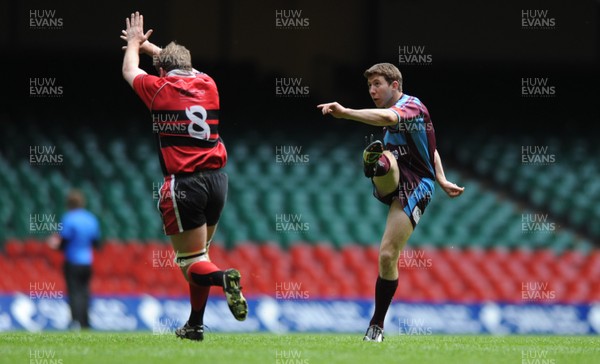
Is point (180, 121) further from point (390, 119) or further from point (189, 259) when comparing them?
point (390, 119)

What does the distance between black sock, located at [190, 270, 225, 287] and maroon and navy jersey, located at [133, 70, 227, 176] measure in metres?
0.74

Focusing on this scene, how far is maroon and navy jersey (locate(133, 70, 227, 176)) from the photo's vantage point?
7.39 meters

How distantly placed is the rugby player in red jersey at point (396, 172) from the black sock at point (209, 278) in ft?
4.62

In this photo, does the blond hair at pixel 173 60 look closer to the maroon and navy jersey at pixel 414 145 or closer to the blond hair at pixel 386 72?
the blond hair at pixel 386 72

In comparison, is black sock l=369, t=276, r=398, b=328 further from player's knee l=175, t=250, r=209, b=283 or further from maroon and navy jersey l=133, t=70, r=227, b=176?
maroon and navy jersey l=133, t=70, r=227, b=176

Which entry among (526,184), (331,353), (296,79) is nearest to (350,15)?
(296,79)

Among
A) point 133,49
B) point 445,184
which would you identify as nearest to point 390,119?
point 445,184

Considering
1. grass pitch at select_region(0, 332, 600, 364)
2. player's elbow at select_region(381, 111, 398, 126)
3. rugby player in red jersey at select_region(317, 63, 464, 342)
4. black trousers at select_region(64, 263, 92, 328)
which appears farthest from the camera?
black trousers at select_region(64, 263, 92, 328)

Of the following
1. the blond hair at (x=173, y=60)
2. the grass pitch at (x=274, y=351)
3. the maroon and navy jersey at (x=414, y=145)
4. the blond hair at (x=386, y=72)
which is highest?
the blond hair at (x=173, y=60)

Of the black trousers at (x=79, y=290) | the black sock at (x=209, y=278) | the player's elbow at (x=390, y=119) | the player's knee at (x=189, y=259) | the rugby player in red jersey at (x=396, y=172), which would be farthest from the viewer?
the black trousers at (x=79, y=290)

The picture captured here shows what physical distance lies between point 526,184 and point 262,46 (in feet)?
19.0

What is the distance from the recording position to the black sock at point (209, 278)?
7163 millimetres

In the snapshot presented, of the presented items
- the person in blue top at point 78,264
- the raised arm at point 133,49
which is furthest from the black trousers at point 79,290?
the raised arm at point 133,49

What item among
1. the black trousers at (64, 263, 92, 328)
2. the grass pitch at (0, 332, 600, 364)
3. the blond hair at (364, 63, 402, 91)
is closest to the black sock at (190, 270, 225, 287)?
the grass pitch at (0, 332, 600, 364)
